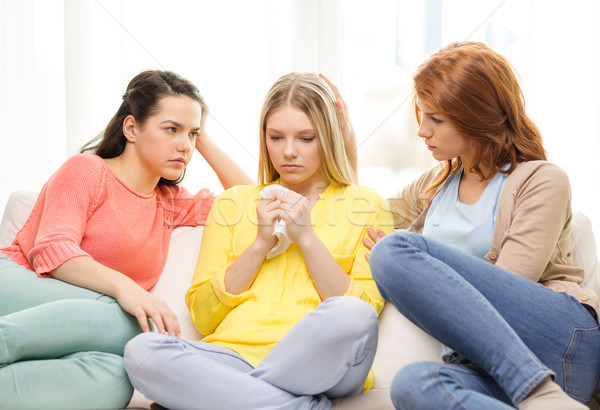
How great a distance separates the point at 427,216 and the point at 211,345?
61 centimetres

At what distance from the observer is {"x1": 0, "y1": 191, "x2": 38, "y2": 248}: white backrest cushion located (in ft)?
5.30

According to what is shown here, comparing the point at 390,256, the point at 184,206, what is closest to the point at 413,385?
the point at 390,256

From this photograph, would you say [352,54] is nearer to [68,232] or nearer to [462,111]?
[462,111]

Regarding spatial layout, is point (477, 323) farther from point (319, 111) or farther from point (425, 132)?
point (319, 111)

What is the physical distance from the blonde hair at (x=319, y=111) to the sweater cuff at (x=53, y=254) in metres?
0.54

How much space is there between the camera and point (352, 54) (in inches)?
84.8

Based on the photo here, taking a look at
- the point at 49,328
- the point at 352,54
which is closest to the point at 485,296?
the point at 49,328

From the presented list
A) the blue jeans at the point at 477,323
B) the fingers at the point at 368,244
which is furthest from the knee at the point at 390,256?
the fingers at the point at 368,244

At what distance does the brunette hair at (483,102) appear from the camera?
128 centimetres

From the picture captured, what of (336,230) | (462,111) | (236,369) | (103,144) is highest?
(462,111)

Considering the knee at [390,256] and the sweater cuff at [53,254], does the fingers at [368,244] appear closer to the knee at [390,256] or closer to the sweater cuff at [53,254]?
the knee at [390,256]

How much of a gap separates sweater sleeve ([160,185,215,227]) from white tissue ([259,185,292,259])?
29 cm

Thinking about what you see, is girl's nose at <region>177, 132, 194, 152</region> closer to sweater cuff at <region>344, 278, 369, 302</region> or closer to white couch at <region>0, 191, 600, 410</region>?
white couch at <region>0, 191, 600, 410</region>

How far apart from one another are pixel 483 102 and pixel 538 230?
0.32 metres
